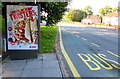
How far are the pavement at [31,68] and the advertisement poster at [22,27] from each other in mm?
719

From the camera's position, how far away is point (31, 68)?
207 inches

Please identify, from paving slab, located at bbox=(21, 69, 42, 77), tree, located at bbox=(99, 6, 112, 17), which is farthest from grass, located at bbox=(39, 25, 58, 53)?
tree, located at bbox=(99, 6, 112, 17)

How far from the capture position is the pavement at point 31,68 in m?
4.71

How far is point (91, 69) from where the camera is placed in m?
5.38

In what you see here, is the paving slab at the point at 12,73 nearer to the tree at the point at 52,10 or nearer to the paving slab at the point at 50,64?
the paving slab at the point at 50,64

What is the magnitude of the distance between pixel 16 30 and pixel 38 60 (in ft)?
5.37

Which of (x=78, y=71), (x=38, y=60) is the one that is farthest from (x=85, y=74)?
(x=38, y=60)

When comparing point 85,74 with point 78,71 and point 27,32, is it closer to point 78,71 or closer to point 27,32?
point 78,71

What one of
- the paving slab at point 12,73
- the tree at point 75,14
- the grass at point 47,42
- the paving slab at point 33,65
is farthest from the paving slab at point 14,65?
the tree at point 75,14

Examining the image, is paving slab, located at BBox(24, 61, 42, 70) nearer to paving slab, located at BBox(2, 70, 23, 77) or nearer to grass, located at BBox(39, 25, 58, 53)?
paving slab, located at BBox(2, 70, 23, 77)

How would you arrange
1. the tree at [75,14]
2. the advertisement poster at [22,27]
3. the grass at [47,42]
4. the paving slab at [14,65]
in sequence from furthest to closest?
1. the tree at [75,14]
2. the grass at [47,42]
3. the advertisement poster at [22,27]
4. the paving slab at [14,65]

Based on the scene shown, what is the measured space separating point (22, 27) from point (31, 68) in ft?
6.69

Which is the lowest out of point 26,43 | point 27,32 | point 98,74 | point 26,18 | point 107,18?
point 98,74

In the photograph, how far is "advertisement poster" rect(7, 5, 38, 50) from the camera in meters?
6.18
